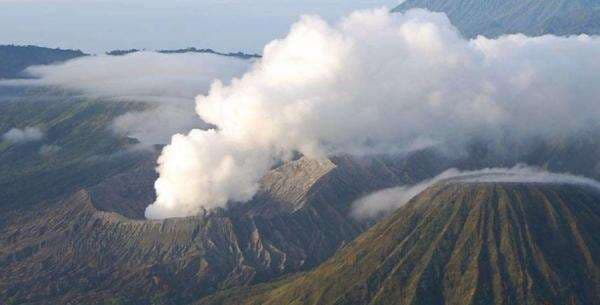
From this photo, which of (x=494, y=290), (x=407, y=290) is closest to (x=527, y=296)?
(x=494, y=290)

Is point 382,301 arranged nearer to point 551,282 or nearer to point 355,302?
point 355,302

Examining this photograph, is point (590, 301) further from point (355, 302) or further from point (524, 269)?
point (355, 302)

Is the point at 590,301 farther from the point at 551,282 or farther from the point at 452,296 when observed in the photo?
the point at 452,296

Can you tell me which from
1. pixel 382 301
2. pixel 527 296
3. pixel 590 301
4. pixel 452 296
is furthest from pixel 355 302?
pixel 590 301

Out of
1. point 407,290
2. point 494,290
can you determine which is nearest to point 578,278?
point 494,290

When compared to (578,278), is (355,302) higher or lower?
lower

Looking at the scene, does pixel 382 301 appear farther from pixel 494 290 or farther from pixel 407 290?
pixel 494 290

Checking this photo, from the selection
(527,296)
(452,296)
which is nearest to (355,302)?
(452,296)
